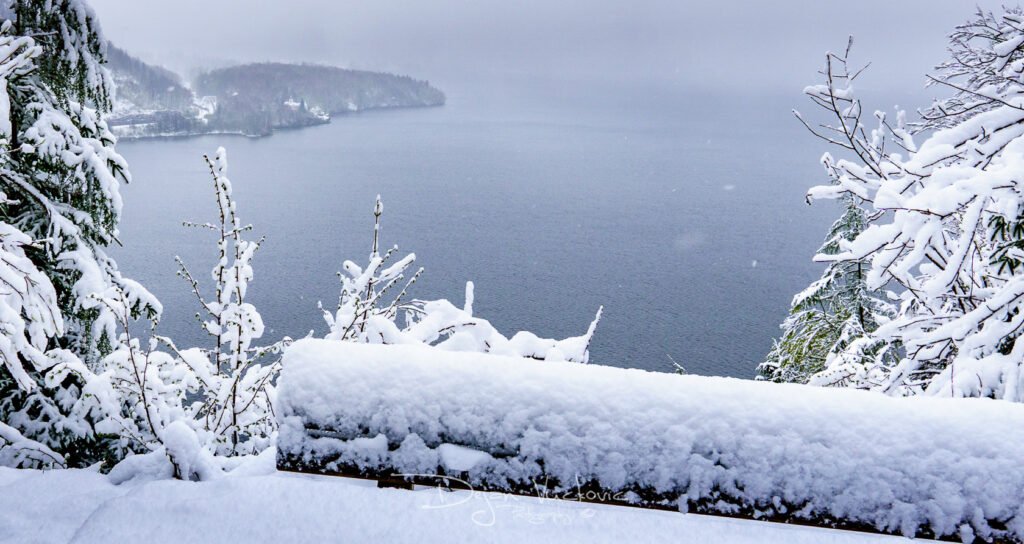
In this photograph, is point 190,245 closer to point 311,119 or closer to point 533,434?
point 533,434

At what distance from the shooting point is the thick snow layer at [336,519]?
6.75 feet

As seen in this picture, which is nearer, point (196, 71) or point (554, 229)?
point (554, 229)

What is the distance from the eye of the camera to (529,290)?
58.2 meters

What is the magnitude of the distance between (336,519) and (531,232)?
72.8 metres

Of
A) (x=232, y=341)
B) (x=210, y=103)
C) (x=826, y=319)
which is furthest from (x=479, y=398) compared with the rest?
(x=210, y=103)

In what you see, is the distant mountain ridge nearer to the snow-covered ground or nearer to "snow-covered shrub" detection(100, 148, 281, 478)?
"snow-covered shrub" detection(100, 148, 281, 478)

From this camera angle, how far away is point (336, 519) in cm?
212

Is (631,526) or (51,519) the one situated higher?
(631,526)

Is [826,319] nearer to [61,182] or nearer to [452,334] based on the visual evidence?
[452,334]

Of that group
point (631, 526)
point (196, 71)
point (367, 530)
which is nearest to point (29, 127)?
point (367, 530)

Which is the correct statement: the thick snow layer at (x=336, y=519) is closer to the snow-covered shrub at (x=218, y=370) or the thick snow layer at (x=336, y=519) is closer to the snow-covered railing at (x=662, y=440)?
the snow-covered railing at (x=662, y=440)

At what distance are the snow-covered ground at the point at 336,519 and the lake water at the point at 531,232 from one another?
4364cm

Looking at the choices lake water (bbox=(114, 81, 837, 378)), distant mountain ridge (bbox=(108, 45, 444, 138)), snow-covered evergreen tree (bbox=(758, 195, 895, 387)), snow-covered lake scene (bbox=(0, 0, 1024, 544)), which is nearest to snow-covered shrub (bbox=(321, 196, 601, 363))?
snow-covered lake scene (bbox=(0, 0, 1024, 544))

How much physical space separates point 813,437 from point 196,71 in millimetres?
227370
